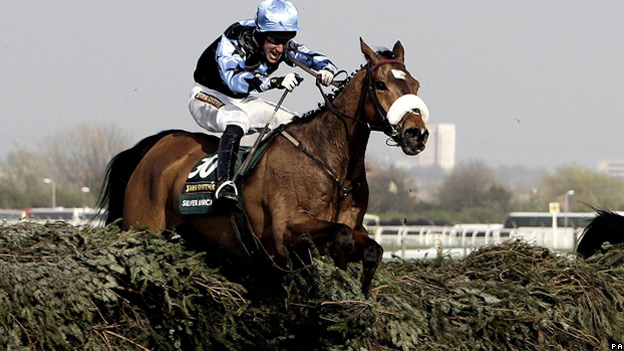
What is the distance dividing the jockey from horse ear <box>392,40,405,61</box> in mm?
481

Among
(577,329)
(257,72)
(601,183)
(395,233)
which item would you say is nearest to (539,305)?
(577,329)

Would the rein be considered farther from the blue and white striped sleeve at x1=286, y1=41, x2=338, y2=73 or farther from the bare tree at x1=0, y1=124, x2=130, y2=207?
the bare tree at x1=0, y1=124, x2=130, y2=207

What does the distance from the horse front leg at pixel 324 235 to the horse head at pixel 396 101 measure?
62 centimetres

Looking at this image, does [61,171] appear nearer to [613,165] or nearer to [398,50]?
[398,50]

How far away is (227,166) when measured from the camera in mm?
5957

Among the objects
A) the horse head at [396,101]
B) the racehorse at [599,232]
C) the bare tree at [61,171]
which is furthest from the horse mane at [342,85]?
the bare tree at [61,171]

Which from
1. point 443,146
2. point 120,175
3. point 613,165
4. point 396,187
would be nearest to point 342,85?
point 120,175

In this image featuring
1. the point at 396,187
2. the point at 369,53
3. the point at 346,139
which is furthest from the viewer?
the point at 396,187

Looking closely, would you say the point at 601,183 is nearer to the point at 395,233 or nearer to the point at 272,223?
the point at 395,233

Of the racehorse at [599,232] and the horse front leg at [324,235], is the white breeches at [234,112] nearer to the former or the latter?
the horse front leg at [324,235]

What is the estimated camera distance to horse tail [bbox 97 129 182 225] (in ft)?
23.7

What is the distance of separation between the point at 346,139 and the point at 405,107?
0.65 meters

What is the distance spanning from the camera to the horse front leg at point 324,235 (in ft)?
16.6

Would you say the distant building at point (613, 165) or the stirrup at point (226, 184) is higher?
the distant building at point (613, 165)
